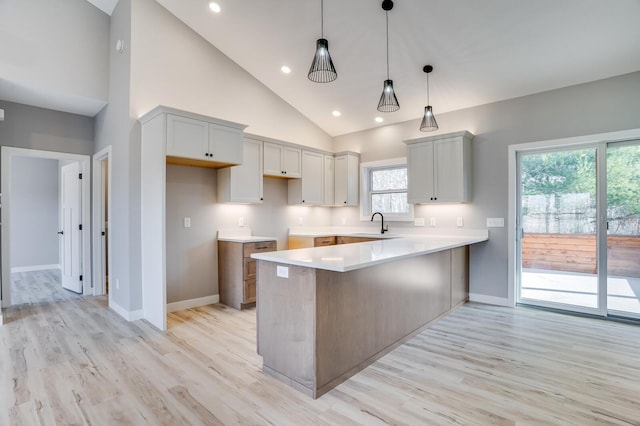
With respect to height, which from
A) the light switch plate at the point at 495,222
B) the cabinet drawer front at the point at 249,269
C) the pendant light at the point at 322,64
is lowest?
the cabinet drawer front at the point at 249,269

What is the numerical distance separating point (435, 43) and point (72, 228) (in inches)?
225

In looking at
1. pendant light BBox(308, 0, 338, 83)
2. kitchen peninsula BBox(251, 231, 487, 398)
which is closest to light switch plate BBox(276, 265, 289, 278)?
kitchen peninsula BBox(251, 231, 487, 398)

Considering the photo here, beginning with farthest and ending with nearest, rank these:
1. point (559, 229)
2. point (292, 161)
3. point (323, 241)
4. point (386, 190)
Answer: point (386, 190)
point (323, 241)
point (292, 161)
point (559, 229)

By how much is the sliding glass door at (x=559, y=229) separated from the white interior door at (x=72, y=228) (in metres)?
6.28

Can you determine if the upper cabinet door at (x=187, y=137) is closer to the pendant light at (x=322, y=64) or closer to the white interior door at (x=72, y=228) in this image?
the pendant light at (x=322, y=64)

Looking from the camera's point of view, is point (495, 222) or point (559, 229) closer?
point (559, 229)

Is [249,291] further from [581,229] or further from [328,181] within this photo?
[581,229]

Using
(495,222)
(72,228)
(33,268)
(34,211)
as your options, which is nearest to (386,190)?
(495,222)

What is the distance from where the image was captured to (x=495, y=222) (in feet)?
14.4

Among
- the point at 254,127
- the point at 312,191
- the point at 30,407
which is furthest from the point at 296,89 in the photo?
the point at 30,407

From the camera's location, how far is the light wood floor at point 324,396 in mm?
2010

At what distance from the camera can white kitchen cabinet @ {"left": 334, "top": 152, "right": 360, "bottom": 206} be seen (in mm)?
5695

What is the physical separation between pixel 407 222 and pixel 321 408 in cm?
360

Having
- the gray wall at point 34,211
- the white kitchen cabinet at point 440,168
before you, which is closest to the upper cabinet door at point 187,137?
the white kitchen cabinet at point 440,168
